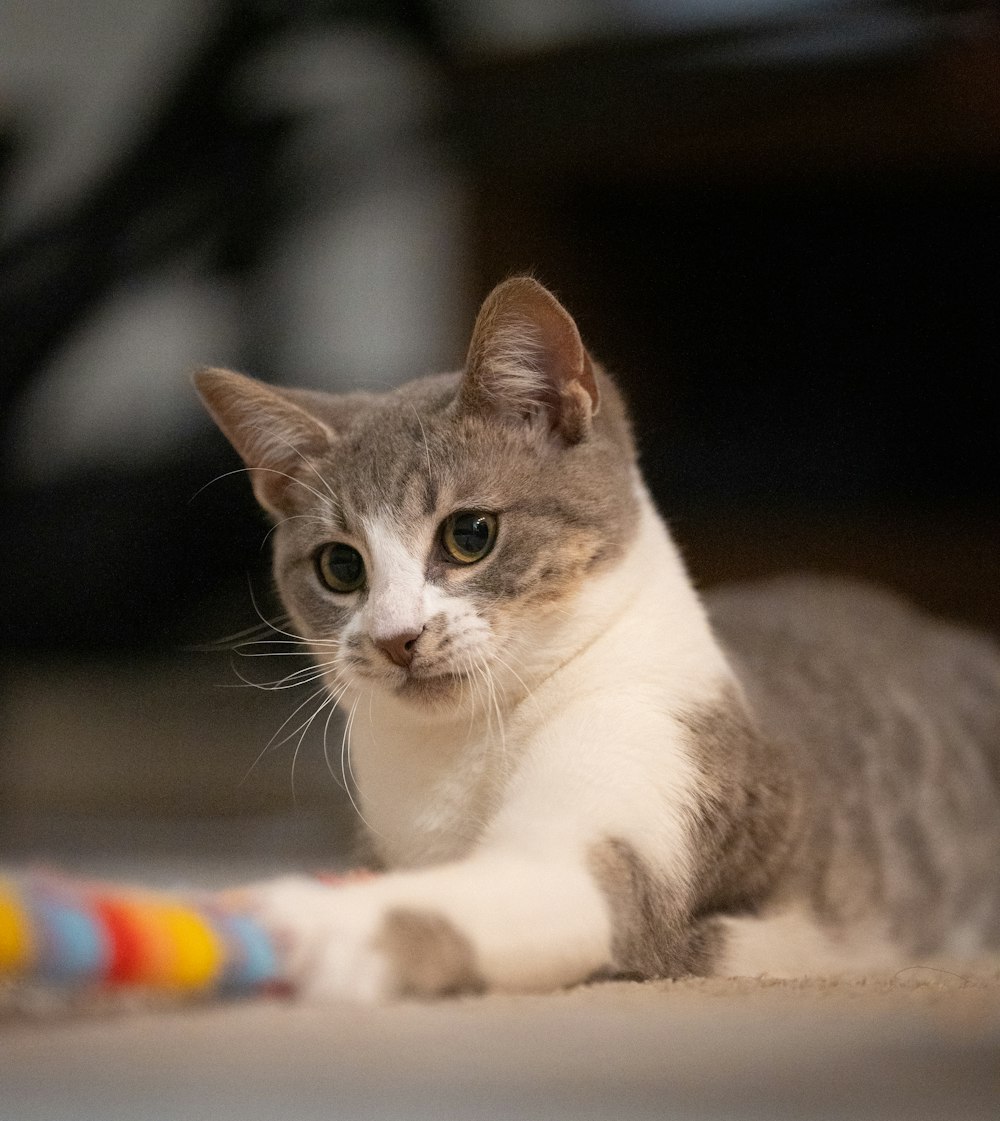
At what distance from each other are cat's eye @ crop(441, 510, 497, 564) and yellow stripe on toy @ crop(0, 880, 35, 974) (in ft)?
2.35

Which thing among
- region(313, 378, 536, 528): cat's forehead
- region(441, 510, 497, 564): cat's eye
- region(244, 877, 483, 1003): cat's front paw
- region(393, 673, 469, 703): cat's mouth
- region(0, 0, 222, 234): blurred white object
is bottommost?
region(244, 877, 483, 1003): cat's front paw

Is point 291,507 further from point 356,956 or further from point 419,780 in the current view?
point 356,956

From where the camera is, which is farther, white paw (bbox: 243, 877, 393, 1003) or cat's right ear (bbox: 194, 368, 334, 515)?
cat's right ear (bbox: 194, 368, 334, 515)

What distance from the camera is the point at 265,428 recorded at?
1.60 m

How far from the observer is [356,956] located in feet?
2.96

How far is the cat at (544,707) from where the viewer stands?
111cm

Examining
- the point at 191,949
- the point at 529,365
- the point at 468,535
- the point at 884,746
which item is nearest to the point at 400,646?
the point at 468,535

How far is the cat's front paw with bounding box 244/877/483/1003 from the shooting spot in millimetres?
893

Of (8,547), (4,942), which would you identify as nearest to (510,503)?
(4,942)

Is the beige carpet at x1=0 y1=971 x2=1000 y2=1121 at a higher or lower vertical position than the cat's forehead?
lower

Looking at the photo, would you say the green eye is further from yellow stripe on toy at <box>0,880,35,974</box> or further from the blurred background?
yellow stripe on toy at <box>0,880,35,974</box>

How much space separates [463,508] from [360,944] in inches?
23.7

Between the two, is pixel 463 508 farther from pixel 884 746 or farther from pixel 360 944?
pixel 884 746

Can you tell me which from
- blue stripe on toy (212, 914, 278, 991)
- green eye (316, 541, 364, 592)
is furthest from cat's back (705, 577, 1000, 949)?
blue stripe on toy (212, 914, 278, 991)
